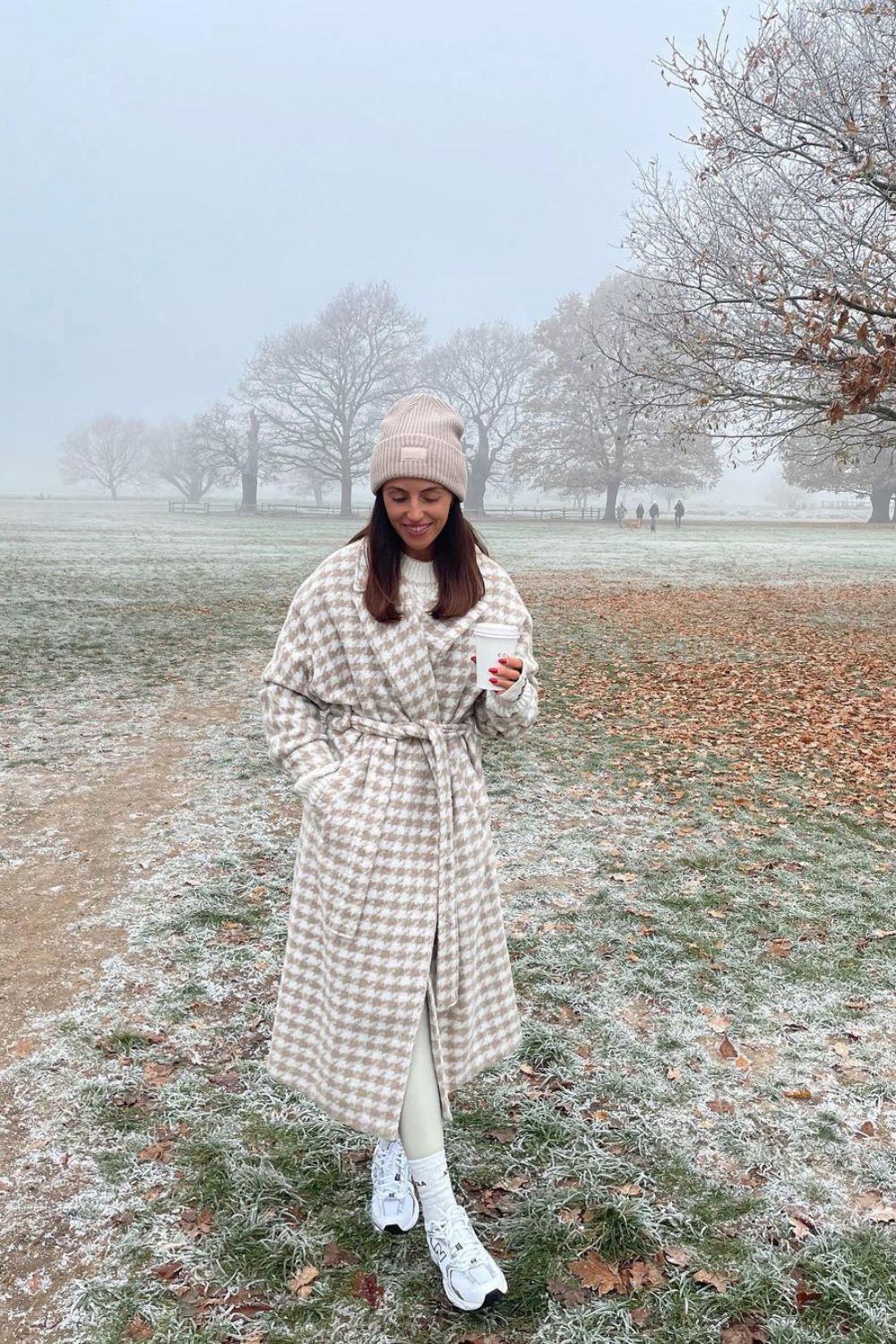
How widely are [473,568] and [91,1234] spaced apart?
2.09 meters

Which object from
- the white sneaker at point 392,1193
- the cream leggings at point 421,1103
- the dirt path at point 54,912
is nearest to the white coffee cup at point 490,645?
the cream leggings at point 421,1103

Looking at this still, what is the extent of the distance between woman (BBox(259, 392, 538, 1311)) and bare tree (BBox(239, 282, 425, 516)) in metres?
45.5

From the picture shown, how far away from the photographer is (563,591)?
18.3m

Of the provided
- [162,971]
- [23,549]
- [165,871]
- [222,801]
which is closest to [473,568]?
[162,971]

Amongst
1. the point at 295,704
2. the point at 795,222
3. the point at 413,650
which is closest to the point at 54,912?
the point at 295,704

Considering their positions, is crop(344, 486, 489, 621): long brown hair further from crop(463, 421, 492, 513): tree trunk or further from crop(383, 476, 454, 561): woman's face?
crop(463, 421, 492, 513): tree trunk

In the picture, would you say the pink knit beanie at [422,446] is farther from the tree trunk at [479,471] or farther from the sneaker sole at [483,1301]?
the tree trunk at [479,471]

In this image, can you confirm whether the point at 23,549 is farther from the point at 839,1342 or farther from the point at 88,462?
the point at 88,462

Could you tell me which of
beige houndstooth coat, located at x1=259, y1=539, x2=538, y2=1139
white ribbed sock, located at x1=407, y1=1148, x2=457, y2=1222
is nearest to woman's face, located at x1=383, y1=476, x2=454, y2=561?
beige houndstooth coat, located at x1=259, y1=539, x2=538, y2=1139

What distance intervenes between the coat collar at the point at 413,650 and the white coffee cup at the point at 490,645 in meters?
0.09

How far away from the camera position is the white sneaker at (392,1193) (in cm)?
245

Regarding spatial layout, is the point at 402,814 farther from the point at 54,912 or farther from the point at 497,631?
the point at 54,912

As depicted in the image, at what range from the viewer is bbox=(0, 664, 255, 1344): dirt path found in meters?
2.35

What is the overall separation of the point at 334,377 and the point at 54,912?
46.4 metres
